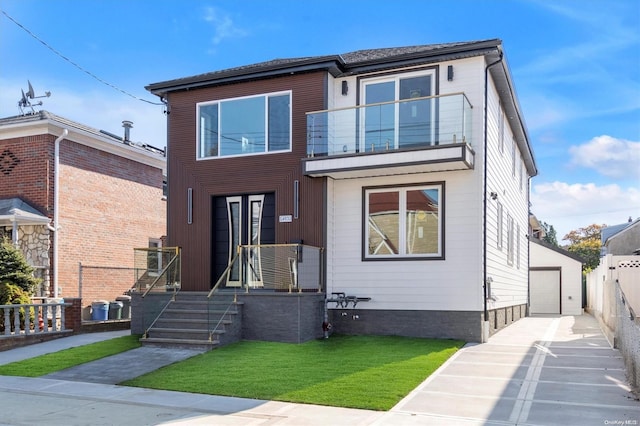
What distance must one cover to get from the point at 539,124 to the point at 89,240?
1591cm

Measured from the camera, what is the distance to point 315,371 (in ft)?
31.3

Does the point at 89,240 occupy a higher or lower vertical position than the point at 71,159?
lower

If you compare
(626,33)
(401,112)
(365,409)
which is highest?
(626,33)

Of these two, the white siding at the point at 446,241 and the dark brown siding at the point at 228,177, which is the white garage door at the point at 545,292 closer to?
the white siding at the point at 446,241

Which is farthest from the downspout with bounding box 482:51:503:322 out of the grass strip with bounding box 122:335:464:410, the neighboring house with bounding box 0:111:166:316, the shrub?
the neighboring house with bounding box 0:111:166:316

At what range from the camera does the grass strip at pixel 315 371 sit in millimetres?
8148

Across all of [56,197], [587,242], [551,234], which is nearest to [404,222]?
[56,197]

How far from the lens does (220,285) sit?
45.9ft

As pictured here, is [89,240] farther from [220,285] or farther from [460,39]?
[460,39]

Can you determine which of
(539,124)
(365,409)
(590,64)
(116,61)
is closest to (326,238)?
(365,409)

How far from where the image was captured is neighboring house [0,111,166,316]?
1734 cm

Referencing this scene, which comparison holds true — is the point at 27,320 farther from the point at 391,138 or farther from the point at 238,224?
the point at 391,138

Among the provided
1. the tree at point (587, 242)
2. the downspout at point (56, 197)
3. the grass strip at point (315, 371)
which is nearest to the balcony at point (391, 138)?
the grass strip at point (315, 371)

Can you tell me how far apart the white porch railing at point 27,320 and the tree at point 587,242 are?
154 ft
